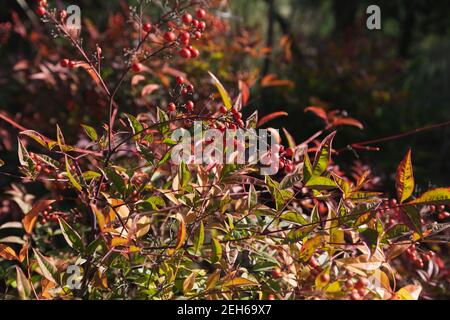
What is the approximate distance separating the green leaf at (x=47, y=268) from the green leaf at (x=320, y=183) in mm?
596

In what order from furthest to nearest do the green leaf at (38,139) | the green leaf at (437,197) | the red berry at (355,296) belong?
the green leaf at (38,139) < the red berry at (355,296) < the green leaf at (437,197)

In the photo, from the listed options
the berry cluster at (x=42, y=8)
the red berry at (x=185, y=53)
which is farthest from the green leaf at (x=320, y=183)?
the berry cluster at (x=42, y=8)

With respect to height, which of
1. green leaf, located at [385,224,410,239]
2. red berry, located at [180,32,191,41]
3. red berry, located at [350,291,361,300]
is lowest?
red berry, located at [350,291,361,300]

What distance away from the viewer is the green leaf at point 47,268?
125cm

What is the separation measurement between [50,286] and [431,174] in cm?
286

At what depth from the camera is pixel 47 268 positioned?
1.27m

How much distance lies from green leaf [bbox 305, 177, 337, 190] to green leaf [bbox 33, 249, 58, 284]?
1.96 feet

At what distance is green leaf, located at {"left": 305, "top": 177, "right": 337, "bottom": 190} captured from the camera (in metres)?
1.23

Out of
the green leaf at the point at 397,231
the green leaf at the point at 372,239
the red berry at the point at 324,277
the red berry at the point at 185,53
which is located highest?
the red berry at the point at 185,53

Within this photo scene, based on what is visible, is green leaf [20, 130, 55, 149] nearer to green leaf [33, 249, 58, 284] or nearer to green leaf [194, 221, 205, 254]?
green leaf [33, 249, 58, 284]

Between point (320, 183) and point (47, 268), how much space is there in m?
0.63

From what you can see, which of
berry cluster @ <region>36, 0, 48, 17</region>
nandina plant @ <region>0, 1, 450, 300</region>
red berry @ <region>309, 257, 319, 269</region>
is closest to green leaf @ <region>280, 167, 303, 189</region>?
nandina plant @ <region>0, 1, 450, 300</region>

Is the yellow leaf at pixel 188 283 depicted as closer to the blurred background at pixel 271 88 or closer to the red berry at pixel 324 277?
the red berry at pixel 324 277
